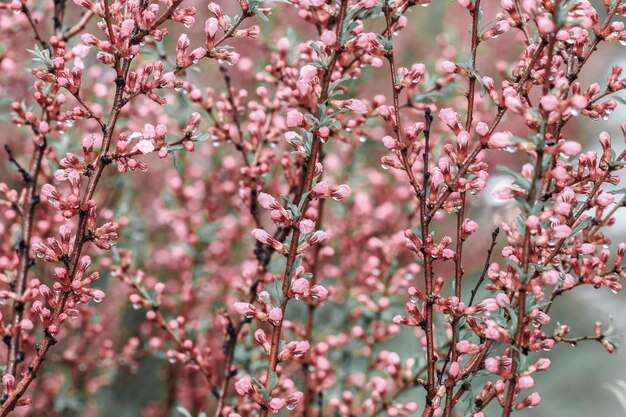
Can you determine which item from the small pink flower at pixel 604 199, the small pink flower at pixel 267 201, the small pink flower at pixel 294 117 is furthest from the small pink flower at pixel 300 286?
the small pink flower at pixel 604 199

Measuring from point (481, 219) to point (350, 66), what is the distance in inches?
86.3

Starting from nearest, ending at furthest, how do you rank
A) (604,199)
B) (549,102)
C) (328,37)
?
(549,102) → (328,37) → (604,199)

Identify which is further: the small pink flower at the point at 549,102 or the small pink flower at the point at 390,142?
the small pink flower at the point at 390,142

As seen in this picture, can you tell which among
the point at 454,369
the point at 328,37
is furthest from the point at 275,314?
the point at 328,37

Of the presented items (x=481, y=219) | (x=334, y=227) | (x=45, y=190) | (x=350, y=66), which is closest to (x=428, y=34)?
(x=481, y=219)

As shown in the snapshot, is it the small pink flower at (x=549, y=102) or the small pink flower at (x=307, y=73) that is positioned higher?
the small pink flower at (x=307, y=73)

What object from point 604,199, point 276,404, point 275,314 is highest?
point 604,199

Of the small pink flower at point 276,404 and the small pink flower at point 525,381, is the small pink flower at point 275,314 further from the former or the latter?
the small pink flower at point 525,381

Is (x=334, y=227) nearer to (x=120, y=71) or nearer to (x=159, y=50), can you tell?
(x=159, y=50)

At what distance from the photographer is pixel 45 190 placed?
927mm

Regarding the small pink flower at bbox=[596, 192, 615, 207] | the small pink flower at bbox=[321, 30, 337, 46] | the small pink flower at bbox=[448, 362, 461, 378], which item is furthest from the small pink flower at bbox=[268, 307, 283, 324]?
the small pink flower at bbox=[596, 192, 615, 207]

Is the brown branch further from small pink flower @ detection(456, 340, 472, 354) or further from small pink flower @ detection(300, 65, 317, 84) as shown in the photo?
small pink flower @ detection(456, 340, 472, 354)

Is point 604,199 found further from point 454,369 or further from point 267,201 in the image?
point 267,201

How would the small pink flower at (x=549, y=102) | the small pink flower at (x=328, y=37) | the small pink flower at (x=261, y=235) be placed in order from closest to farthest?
the small pink flower at (x=549, y=102), the small pink flower at (x=328, y=37), the small pink flower at (x=261, y=235)
